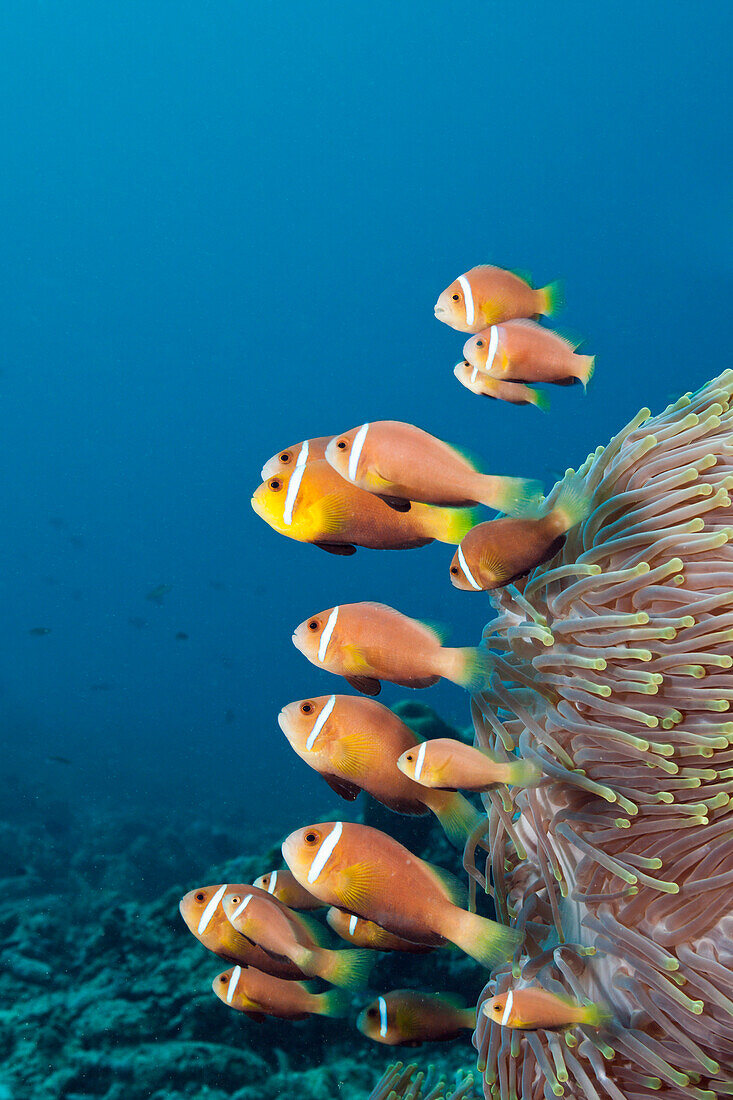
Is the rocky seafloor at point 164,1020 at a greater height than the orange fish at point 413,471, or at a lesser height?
lesser

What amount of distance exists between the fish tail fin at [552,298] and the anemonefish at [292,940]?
1.84 meters

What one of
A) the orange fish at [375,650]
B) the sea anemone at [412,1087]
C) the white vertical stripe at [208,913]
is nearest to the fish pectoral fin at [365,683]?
the orange fish at [375,650]

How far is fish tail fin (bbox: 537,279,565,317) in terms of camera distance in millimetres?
2143

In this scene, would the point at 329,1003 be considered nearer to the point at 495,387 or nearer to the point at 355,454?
the point at 355,454

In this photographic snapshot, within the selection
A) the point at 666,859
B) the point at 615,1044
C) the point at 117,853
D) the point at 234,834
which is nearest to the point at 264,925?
the point at 615,1044

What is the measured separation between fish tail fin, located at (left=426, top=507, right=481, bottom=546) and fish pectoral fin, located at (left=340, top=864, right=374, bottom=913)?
0.70m

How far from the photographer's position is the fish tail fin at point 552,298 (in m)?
2.14

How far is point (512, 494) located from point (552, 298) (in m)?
0.93

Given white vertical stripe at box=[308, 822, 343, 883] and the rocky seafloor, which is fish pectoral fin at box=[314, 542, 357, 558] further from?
the rocky seafloor

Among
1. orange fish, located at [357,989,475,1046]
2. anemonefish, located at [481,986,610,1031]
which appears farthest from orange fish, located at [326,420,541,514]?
orange fish, located at [357,989,475,1046]

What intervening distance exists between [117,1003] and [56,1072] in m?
0.53

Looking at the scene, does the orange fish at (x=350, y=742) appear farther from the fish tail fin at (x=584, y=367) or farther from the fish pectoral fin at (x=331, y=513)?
the fish tail fin at (x=584, y=367)

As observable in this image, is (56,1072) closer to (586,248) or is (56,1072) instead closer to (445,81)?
(586,248)

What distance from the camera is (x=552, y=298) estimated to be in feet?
7.08
